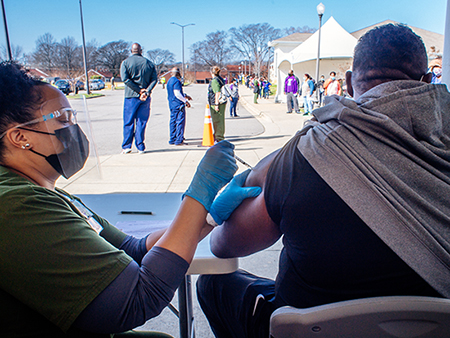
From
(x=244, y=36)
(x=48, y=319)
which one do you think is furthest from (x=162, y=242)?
(x=244, y=36)

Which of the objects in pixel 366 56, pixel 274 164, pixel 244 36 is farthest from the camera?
pixel 244 36

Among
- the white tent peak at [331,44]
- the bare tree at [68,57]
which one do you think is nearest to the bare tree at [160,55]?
the bare tree at [68,57]

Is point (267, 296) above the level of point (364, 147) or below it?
below

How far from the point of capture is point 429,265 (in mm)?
839

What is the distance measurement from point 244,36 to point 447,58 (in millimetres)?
61228

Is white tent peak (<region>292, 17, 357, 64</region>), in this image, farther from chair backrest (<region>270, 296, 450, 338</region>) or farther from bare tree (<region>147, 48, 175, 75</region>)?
bare tree (<region>147, 48, 175, 75</region>)

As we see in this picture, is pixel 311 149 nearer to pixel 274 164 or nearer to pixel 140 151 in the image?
pixel 274 164

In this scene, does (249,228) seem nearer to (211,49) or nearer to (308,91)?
(308,91)

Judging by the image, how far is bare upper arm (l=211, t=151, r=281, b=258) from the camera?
43.4 inches

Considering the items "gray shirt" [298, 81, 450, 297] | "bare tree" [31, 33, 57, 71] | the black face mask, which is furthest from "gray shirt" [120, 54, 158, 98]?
"bare tree" [31, 33, 57, 71]

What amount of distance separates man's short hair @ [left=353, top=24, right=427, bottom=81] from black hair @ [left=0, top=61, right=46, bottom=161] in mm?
1102

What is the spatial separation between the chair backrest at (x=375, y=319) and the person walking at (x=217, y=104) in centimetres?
698

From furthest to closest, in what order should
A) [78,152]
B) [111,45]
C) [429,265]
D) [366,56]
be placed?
1. [111,45]
2. [78,152]
3. [366,56]
4. [429,265]

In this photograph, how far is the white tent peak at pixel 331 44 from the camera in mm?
15531
